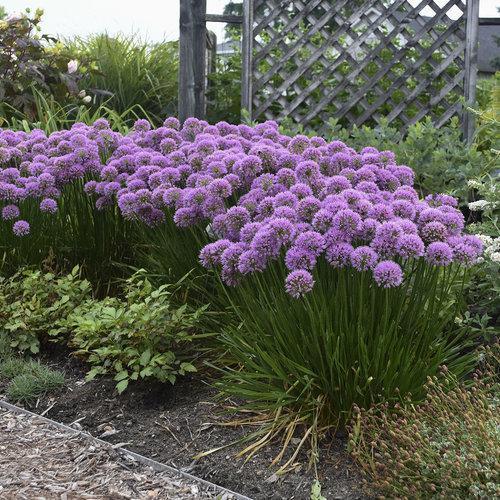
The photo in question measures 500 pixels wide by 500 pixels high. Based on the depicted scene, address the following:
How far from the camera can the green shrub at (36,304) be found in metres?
4.60

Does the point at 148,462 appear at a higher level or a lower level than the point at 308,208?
lower

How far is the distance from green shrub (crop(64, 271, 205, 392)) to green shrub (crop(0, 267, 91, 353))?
34 cm

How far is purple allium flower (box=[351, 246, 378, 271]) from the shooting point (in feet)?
10.3

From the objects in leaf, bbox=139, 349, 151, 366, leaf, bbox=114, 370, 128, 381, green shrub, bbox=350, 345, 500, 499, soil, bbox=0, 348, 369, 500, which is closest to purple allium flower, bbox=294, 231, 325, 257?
green shrub, bbox=350, 345, 500, 499

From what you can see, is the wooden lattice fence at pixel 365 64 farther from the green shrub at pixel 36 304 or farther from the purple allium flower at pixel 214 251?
the purple allium flower at pixel 214 251

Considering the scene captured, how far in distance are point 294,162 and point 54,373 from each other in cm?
162

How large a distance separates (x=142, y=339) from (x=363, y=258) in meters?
1.39

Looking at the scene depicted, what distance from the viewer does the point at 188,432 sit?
12.0 feet

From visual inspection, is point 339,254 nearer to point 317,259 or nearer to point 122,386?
point 317,259

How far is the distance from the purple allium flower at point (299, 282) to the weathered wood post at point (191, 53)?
5.30 metres

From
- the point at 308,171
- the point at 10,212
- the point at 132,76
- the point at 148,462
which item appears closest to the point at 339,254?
the point at 308,171

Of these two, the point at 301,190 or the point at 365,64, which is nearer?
the point at 301,190

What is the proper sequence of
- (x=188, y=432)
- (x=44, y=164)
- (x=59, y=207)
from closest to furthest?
(x=188, y=432), (x=44, y=164), (x=59, y=207)

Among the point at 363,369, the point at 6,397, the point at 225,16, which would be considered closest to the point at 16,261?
the point at 6,397
